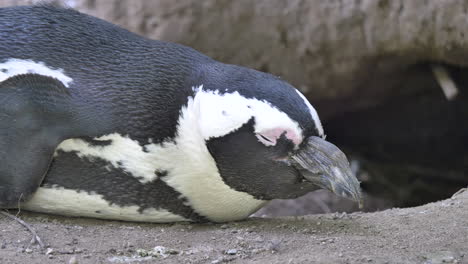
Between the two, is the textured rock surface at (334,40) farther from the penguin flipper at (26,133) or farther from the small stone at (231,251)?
Answer: the small stone at (231,251)

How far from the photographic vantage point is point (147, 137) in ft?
6.73

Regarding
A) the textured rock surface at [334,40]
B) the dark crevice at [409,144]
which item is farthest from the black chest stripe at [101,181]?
the dark crevice at [409,144]

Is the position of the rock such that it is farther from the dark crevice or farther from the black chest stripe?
the dark crevice

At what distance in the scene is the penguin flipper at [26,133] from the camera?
202cm

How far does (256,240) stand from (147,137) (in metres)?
0.48

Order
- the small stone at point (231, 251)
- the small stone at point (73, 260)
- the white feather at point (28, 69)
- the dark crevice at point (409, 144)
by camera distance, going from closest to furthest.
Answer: the small stone at point (73, 260), the small stone at point (231, 251), the white feather at point (28, 69), the dark crevice at point (409, 144)

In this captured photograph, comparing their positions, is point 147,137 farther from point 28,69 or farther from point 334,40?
point 334,40

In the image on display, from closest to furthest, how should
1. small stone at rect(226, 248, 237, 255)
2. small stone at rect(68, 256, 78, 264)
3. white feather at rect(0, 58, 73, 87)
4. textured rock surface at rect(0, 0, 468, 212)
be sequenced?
small stone at rect(68, 256, 78, 264)
small stone at rect(226, 248, 237, 255)
white feather at rect(0, 58, 73, 87)
textured rock surface at rect(0, 0, 468, 212)

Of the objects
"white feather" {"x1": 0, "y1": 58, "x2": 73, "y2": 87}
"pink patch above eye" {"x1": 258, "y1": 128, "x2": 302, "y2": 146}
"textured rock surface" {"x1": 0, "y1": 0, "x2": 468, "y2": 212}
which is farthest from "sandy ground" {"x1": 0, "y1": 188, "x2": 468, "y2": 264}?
"textured rock surface" {"x1": 0, "y1": 0, "x2": 468, "y2": 212}

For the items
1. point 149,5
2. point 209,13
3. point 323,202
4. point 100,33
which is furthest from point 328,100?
point 100,33

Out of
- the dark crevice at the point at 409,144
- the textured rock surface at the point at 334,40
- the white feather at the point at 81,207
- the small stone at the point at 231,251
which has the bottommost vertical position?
the small stone at the point at 231,251

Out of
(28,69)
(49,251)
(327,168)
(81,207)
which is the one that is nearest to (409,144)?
(327,168)

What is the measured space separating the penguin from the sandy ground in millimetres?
81

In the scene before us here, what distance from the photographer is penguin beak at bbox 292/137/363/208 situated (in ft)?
6.25
